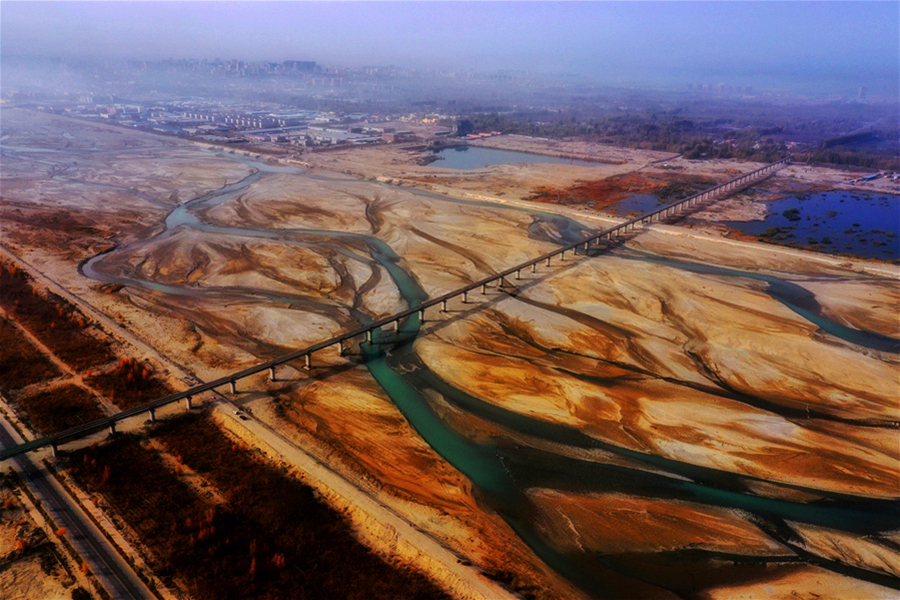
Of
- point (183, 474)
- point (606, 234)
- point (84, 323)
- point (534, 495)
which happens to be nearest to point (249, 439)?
point (183, 474)

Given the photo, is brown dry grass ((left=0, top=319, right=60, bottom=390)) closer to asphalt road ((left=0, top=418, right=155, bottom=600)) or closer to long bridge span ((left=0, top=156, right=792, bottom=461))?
long bridge span ((left=0, top=156, right=792, bottom=461))

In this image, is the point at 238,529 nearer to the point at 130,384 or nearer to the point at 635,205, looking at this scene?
the point at 130,384

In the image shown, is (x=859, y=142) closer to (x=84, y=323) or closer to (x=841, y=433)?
(x=841, y=433)

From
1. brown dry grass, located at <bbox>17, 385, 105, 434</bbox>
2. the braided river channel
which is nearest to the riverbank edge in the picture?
A: the braided river channel

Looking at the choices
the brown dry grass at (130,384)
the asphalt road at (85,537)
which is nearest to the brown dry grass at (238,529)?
the asphalt road at (85,537)

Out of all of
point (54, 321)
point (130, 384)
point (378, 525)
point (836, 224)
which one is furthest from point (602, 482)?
point (836, 224)
